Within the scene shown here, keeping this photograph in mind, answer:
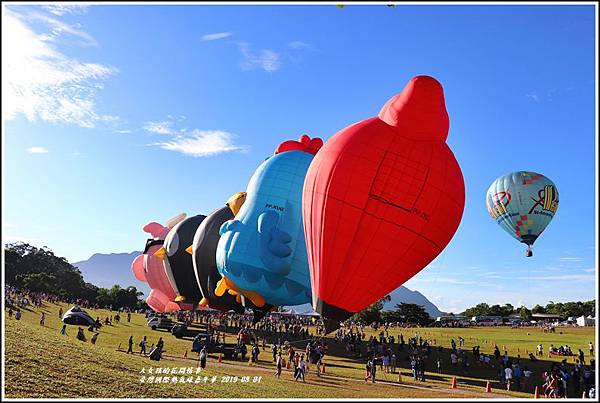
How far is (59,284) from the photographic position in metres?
93.1

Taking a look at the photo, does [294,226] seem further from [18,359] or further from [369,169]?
[18,359]

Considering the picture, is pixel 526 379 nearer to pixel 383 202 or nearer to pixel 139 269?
pixel 383 202

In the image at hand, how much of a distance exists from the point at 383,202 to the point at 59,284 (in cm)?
8992

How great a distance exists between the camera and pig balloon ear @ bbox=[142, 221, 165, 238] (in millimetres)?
52688

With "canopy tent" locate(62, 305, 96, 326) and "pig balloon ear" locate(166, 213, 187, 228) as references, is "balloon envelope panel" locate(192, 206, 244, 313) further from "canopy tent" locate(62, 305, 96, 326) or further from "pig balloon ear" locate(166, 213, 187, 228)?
"pig balloon ear" locate(166, 213, 187, 228)

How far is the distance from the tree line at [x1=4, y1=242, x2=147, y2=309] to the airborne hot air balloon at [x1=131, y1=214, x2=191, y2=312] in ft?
109

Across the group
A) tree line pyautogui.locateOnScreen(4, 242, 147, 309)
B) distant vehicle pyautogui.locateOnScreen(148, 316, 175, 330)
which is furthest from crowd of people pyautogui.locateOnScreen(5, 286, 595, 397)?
tree line pyautogui.locateOnScreen(4, 242, 147, 309)

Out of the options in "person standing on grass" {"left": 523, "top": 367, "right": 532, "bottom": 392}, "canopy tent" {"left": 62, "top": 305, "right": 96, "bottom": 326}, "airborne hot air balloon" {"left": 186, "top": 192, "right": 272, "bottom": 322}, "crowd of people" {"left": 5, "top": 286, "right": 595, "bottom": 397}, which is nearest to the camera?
"crowd of people" {"left": 5, "top": 286, "right": 595, "bottom": 397}

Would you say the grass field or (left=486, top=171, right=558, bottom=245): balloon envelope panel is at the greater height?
(left=486, top=171, right=558, bottom=245): balloon envelope panel

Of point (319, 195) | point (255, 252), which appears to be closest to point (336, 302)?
point (319, 195)

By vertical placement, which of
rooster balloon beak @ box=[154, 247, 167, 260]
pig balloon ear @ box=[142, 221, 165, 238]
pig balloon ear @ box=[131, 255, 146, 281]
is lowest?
pig balloon ear @ box=[131, 255, 146, 281]

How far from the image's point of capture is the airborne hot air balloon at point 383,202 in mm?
19172

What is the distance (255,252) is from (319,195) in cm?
1118

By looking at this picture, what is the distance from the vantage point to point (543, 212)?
38.5 meters
